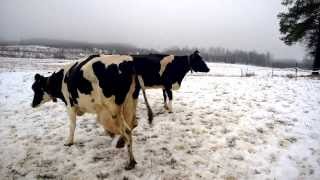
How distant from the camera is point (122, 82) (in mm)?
6441

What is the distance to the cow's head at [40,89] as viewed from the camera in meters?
9.01

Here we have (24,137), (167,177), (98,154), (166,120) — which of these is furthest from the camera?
(166,120)

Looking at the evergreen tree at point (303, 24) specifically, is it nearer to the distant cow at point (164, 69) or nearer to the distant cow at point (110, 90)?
the distant cow at point (164, 69)

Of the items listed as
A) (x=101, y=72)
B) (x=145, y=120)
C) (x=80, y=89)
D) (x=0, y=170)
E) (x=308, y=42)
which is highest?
(x=308, y=42)

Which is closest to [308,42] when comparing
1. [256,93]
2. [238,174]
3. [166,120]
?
[256,93]

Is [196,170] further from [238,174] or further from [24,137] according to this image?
[24,137]

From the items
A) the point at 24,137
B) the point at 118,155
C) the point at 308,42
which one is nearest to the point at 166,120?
the point at 118,155

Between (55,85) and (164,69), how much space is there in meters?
4.10

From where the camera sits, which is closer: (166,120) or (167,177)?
(167,177)

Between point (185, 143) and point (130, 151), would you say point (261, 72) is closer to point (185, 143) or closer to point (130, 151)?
point (185, 143)

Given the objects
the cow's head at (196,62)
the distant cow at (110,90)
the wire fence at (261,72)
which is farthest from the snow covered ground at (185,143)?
the wire fence at (261,72)

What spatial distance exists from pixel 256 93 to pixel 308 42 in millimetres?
17254

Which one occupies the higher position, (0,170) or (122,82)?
(122,82)

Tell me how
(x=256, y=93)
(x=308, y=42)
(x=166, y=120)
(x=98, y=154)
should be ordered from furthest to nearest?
(x=308, y=42), (x=256, y=93), (x=166, y=120), (x=98, y=154)
